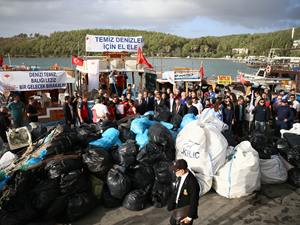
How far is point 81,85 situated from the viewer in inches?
497

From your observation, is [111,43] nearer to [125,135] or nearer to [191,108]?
[191,108]

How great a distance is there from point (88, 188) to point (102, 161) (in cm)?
49

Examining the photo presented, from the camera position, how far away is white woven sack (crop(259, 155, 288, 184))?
4246mm

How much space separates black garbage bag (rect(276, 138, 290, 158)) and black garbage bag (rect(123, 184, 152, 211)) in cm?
338

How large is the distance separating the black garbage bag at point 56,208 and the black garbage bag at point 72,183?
0.12m

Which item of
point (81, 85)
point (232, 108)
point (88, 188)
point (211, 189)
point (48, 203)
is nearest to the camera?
point (48, 203)

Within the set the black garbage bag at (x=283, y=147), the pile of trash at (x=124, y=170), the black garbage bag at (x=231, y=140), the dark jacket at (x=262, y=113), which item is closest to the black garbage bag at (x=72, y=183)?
the pile of trash at (x=124, y=170)

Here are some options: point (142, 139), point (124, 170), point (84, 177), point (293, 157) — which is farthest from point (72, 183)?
point (293, 157)

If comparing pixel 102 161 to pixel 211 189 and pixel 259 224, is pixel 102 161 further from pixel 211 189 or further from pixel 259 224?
pixel 259 224

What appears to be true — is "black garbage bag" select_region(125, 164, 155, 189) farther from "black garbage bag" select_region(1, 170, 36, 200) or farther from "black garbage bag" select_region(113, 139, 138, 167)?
"black garbage bag" select_region(1, 170, 36, 200)

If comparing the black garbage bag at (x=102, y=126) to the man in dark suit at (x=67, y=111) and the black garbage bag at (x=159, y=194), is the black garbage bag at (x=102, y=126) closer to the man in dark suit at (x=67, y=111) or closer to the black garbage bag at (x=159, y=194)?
the man in dark suit at (x=67, y=111)

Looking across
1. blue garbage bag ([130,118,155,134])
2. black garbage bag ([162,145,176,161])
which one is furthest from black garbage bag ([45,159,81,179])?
black garbage bag ([162,145,176,161])

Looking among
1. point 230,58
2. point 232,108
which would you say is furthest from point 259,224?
point 230,58

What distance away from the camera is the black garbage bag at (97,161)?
3.71 meters
